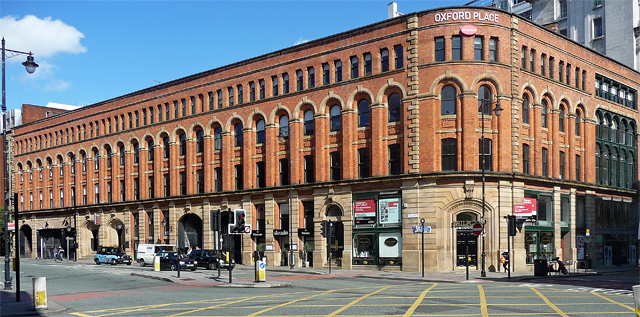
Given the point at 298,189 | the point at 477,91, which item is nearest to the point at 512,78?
the point at 477,91

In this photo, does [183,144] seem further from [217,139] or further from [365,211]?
[365,211]

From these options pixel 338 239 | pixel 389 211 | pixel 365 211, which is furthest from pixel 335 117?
pixel 338 239

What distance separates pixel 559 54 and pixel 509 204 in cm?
1517

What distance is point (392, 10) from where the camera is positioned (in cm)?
6612

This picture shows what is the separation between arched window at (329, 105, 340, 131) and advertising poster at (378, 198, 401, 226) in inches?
306

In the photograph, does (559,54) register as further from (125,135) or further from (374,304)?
(125,135)

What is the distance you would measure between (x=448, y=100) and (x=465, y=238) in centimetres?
977

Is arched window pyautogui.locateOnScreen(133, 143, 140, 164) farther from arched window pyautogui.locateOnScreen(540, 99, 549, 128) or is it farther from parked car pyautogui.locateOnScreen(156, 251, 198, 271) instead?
arched window pyautogui.locateOnScreen(540, 99, 549, 128)

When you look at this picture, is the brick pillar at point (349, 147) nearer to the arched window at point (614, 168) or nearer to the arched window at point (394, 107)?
the arched window at point (394, 107)

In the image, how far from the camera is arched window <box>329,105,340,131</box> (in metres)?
54.9

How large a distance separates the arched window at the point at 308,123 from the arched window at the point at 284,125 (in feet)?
7.09

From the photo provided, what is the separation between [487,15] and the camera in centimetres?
4816

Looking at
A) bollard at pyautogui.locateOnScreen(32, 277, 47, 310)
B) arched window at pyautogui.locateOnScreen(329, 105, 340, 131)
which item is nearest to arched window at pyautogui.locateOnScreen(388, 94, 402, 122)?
arched window at pyautogui.locateOnScreen(329, 105, 340, 131)

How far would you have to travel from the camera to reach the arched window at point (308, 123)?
5691 centimetres
